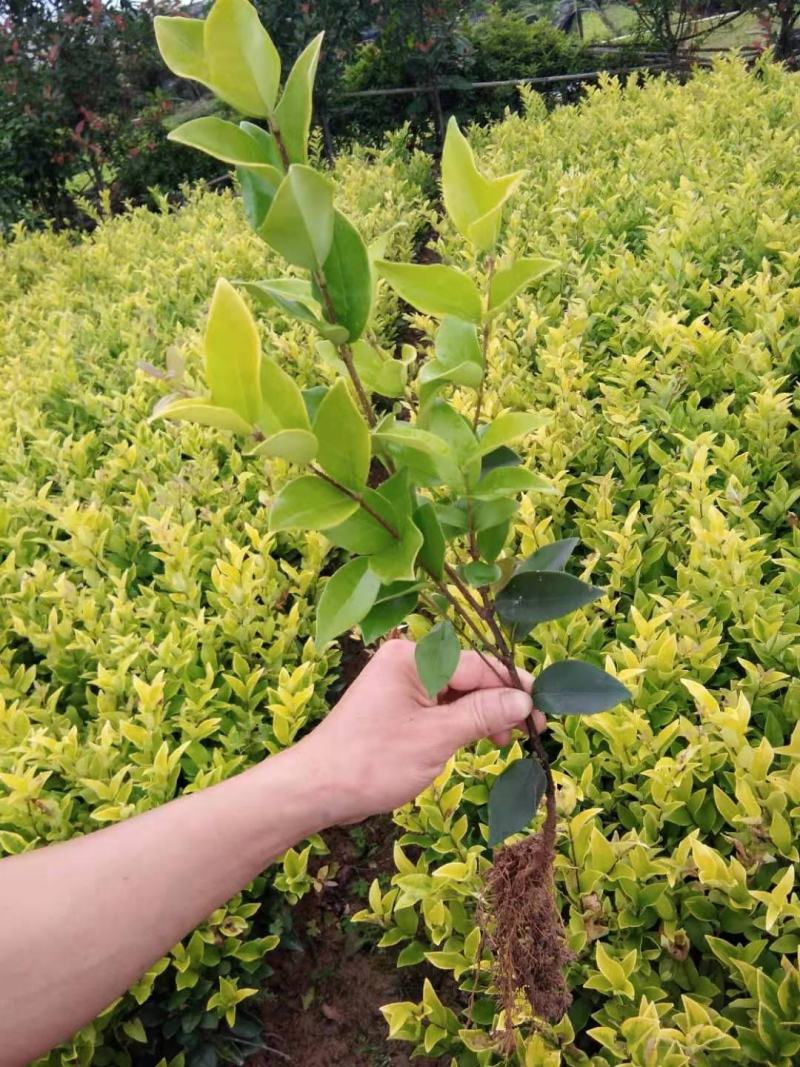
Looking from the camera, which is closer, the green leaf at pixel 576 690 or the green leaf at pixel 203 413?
the green leaf at pixel 203 413

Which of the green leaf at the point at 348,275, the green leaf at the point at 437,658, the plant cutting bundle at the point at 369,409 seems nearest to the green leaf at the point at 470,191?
the plant cutting bundle at the point at 369,409

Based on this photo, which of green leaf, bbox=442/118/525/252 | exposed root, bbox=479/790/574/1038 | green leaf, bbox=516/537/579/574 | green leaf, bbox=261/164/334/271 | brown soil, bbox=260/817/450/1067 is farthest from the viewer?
brown soil, bbox=260/817/450/1067

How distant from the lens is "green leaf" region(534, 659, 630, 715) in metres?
1.11

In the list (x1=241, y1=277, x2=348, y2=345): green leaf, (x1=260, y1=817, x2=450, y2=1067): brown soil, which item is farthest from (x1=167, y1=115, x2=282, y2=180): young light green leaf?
(x1=260, y1=817, x2=450, y2=1067): brown soil

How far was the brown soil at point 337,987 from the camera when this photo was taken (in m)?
1.88

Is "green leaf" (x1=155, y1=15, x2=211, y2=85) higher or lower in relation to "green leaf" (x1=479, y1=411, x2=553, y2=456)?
higher

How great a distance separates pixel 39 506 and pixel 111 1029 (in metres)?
1.60

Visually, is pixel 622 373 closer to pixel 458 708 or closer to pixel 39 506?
pixel 458 708

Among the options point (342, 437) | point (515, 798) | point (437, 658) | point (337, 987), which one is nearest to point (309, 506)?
point (342, 437)

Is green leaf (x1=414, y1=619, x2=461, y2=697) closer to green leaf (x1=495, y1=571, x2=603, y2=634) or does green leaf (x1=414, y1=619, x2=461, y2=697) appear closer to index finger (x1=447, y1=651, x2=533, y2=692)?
green leaf (x1=495, y1=571, x2=603, y2=634)

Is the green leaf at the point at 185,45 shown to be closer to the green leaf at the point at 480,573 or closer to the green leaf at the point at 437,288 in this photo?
the green leaf at the point at 437,288

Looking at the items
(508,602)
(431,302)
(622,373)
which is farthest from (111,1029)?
(622,373)

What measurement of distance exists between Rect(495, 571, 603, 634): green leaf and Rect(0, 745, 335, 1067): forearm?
457 mm

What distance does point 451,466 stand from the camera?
3.15ft
